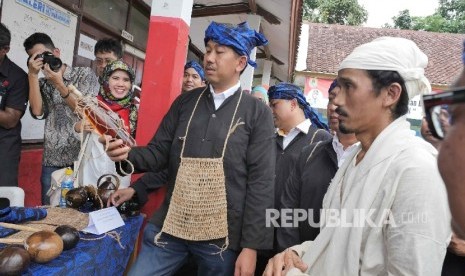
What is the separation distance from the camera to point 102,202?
92.9 inches

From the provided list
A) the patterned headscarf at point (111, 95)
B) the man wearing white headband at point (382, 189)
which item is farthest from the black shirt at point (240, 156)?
the patterned headscarf at point (111, 95)

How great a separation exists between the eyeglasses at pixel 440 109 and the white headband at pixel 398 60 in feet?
2.07

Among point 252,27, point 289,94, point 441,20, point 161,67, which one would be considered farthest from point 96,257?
point 441,20

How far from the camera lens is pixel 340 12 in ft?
115

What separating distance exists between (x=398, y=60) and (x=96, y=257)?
1.61m

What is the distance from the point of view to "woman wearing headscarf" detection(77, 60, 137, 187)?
8.30 feet

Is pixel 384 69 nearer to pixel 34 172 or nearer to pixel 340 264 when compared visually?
pixel 340 264

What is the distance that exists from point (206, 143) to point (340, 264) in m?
0.97

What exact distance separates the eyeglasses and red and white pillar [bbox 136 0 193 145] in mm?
2094

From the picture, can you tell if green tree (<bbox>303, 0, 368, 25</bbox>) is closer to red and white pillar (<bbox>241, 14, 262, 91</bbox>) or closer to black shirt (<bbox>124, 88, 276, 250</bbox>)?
red and white pillar (<bbox>241, 14, 262, 91</bbox>)

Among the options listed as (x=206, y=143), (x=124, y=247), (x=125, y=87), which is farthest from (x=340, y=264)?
(x=125, y=87)

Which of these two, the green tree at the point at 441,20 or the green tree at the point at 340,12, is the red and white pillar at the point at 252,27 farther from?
the green tree at the point at 441,20

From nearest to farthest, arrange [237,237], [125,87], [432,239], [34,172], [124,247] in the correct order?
1. [432,239]
2. [237,237]
3. [124,247]
4. [125,87]
5. [34,172]

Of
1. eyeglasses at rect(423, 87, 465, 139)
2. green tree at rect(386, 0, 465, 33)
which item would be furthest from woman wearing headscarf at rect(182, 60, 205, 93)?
green tree at rect(386, 0, 465, 33)
